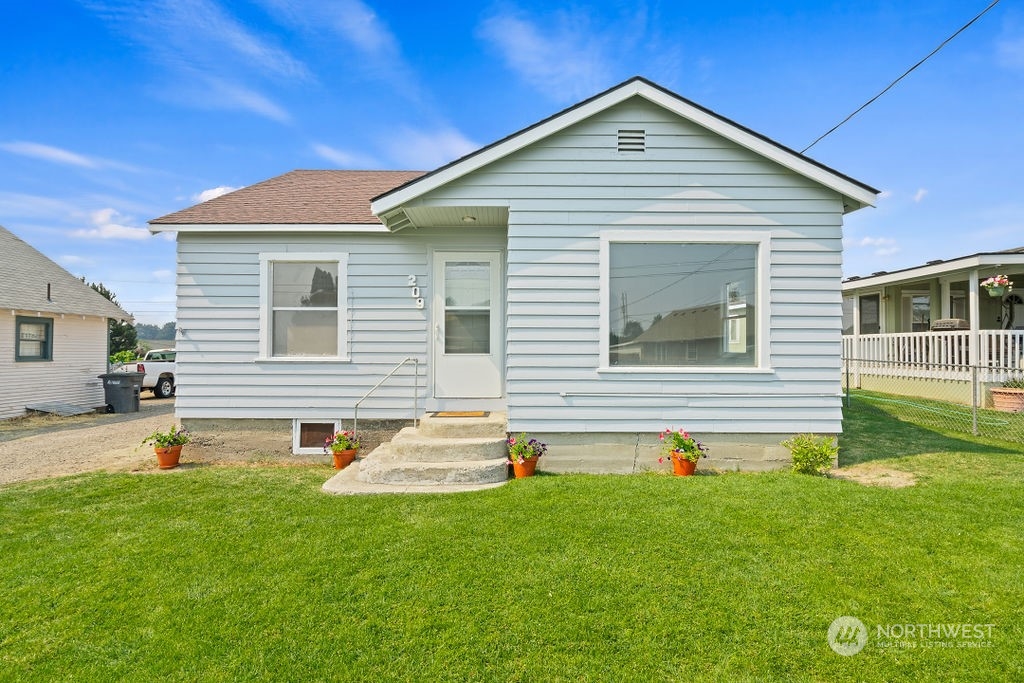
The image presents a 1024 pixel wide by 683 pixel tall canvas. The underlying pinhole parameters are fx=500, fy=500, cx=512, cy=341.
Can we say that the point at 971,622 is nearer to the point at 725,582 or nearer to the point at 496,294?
the point at 725,582

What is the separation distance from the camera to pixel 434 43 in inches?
477

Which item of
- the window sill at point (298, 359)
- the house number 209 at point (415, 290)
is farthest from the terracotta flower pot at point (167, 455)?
the house number 209 at point (415, 290)

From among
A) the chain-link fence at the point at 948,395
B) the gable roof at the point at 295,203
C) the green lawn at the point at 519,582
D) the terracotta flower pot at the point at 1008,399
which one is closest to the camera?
the green lawn at the point at 519,582

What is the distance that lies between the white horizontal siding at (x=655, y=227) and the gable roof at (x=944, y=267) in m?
8.93

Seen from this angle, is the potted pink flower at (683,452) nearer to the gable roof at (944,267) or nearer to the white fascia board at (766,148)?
the white fascia board at (766,148)

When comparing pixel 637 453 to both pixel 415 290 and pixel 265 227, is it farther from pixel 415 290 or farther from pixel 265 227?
pixel 265 227

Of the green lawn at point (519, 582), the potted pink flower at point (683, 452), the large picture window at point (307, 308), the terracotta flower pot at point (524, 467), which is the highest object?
the large picture window at point (307, 308)

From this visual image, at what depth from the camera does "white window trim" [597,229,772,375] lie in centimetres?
602

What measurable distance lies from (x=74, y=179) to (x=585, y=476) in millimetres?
21580

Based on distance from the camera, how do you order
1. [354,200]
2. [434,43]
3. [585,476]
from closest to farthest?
[585,476] < [354,200] < [434,43]

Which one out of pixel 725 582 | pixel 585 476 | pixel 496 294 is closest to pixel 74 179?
pixel 496 294

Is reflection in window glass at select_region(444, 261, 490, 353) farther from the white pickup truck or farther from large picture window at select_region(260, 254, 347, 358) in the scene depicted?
the white pickup truck

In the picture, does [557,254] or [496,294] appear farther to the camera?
[496,294]

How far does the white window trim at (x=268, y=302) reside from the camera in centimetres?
706
